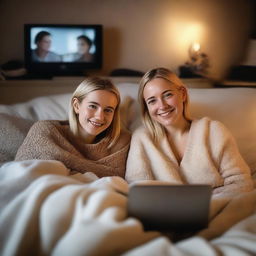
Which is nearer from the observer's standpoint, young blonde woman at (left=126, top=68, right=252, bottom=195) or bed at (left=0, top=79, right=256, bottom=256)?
bed at (left=0, top=79, right=256, bottom=256)

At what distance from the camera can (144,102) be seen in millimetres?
1450

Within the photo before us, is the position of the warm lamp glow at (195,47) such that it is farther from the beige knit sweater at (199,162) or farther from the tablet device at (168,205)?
the tablet device at (168,205)

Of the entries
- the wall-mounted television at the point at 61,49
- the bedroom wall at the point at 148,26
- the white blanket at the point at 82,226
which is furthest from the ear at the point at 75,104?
the bedroom wall at the point at 148,26

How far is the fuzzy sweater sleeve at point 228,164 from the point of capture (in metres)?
1.24

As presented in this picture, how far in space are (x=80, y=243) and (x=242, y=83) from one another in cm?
261

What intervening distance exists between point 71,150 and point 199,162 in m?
0.51

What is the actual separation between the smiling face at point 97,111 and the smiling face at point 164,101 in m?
0.15

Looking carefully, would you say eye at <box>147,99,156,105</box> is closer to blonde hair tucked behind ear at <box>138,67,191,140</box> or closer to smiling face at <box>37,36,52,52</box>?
blonde hair tucked behind ear at <box>138,67,191,140</box>

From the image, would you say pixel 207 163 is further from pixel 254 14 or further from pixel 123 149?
pixel 254 14

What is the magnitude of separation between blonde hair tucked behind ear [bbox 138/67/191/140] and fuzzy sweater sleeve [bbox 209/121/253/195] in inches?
6.6

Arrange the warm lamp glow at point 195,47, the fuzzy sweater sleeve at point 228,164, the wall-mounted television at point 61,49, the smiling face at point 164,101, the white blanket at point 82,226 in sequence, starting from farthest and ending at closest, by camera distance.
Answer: the warm lamp glow at point 195,47, the wall-mounted television at point 61,49, the smiling face at point 164,101, the fuzzy sweater sleeve at point 228,164, the white blanket at point 82,226


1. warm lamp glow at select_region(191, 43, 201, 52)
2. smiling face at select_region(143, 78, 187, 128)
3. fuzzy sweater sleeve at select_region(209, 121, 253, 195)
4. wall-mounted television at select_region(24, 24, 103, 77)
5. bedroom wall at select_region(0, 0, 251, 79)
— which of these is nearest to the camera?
fuzzy sweater sleeve at select_region(209, 121, 253, 195)

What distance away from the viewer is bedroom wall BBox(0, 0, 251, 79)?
3.00m

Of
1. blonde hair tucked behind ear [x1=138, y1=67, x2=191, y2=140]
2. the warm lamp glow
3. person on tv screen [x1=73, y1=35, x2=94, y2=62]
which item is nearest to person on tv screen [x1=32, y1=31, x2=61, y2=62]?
person on tv screen [x1=73, y1=35, x2=94, y2=62]
